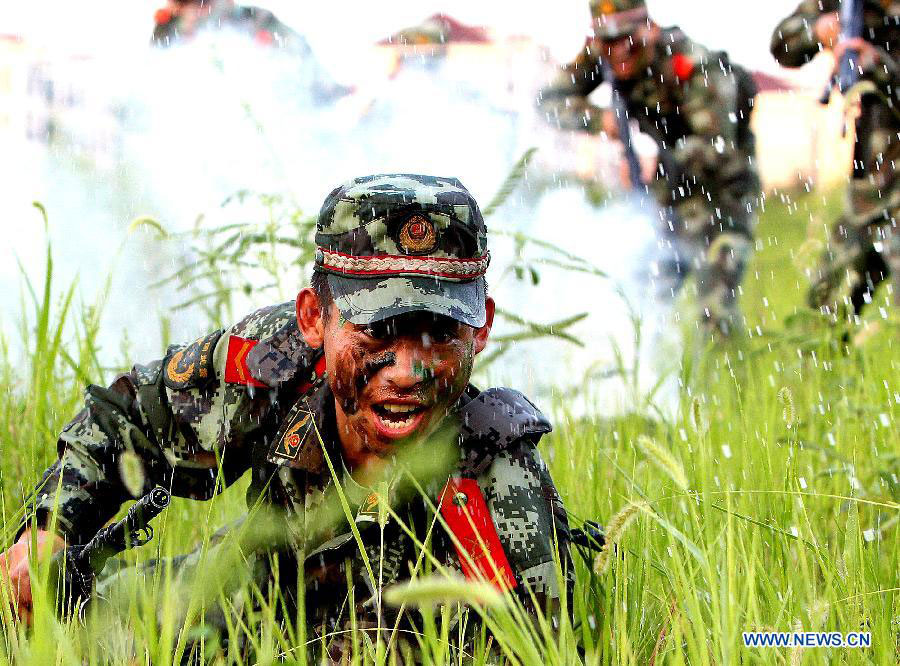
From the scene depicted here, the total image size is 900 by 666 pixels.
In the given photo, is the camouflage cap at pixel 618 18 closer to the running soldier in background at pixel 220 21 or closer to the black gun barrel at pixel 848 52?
the black gun barrel at pixel 848 52

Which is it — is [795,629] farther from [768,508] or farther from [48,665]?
[48,665]

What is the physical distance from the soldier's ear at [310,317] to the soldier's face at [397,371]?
0.31ft

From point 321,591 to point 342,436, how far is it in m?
0.28

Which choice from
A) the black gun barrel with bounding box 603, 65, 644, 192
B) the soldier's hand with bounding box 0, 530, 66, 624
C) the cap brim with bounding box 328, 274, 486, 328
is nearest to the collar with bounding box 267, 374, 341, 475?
the cap brim with bounding box 328, 274, 486, 328

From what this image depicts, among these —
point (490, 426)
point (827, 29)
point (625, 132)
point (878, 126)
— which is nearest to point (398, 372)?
point (490, 426)

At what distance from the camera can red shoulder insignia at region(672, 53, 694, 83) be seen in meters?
5.05

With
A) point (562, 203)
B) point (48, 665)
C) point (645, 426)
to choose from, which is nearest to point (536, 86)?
point (562, 203)

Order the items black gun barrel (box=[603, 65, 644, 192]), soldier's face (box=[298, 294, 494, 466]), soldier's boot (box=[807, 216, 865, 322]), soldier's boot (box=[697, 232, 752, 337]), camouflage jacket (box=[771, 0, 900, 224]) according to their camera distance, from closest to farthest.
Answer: soldier's face (box=[298, 294, 494, 466]) < soldier's boot (box=[807, 216, 865, 322]) < camouflage jacket (box=[771, 0, 900, 224]) < soldier's boot (box=[697, 232, 752, 337]) < black gun barrel (box=[603, 65, 644, 192])

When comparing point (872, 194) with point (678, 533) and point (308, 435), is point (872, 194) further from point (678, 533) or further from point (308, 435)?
point (678, 533)

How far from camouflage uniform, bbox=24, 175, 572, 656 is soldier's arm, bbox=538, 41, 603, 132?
352 cm

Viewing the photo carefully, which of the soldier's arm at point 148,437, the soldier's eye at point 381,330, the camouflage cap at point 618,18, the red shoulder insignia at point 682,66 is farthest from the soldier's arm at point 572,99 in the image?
the soldier's eye at point 381,330

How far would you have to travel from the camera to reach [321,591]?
1888 mm

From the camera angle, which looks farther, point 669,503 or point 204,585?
point 669,503

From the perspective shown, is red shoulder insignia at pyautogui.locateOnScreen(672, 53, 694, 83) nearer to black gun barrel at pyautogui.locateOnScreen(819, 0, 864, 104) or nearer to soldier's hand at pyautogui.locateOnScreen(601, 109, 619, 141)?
soldier's hand at pyautogui.locateOnScreen(601, 109, 619, 141)
